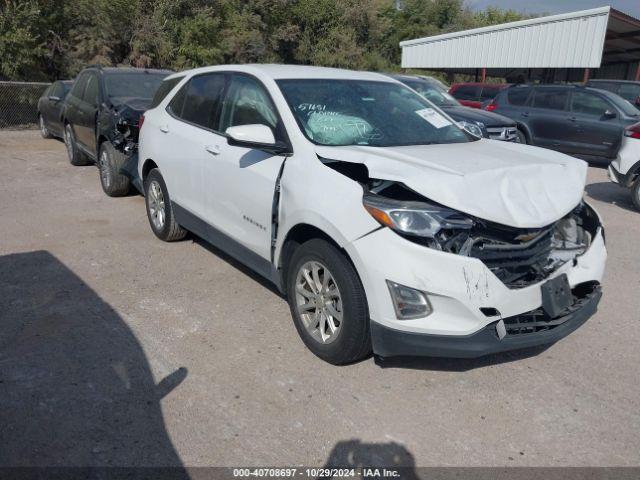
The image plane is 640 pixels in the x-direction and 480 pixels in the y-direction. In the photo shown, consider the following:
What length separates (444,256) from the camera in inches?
119

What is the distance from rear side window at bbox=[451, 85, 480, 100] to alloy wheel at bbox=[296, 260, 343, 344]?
14.7 m

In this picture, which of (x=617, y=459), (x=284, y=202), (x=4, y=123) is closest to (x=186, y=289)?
(x=284, y=202)

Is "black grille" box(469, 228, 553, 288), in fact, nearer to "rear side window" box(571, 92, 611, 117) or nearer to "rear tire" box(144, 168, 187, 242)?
"rear tire" box(144, 168, 187, 242)

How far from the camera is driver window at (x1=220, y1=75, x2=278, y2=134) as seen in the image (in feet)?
13.7

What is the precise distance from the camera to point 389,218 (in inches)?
122

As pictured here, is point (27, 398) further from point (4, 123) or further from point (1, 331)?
point (4, 123)

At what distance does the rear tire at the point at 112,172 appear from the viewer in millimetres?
7367

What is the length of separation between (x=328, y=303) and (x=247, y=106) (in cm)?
182

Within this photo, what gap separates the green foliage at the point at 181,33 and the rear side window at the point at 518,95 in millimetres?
12158

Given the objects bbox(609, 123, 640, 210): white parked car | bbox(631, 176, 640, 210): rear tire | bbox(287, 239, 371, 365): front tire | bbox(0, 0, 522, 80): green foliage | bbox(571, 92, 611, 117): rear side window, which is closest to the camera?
bbox(287, 239, 371, 365): front tire

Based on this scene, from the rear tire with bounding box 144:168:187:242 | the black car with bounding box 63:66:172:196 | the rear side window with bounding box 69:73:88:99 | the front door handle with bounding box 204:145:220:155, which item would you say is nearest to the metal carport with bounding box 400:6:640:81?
the black car with bounding box 63:66:172:196

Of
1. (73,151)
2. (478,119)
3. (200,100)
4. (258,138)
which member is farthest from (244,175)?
(478,119)

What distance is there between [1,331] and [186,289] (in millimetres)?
1395

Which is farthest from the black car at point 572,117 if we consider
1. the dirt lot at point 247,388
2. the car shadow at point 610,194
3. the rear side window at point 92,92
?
the rear side window at point 92,92
